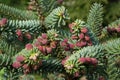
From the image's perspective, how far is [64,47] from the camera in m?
1.15

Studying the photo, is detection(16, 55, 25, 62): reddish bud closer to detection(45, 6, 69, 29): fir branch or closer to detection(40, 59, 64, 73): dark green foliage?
detection(40, 59, 64, 73): dark green foliage

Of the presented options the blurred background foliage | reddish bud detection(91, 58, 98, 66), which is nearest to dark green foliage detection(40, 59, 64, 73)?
reddish bud detection(91, 58, 98, 66)

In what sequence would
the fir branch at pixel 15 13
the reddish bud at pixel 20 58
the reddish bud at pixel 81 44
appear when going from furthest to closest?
the fir branch at pixel 15 13 → the reddish bud at pixel 81 44 → the reddish bud at pixel 20 58

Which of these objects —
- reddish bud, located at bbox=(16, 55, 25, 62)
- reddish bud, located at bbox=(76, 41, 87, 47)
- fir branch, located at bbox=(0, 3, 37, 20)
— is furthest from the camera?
fir branch, located at bbox=(0, 3, 37, 20)

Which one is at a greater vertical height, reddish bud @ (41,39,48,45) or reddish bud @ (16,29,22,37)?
reddish bud @ (16,29,22,37)

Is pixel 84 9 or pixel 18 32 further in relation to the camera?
pixel 84 9

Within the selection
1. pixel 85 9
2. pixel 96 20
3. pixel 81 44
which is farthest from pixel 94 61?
pixel 85 9

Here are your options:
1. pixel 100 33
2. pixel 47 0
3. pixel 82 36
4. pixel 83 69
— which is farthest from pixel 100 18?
pixel 83 69

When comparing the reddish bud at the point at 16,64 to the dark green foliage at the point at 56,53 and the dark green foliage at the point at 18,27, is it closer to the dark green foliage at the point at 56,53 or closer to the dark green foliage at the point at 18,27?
the dark green foliage at the point at 56,53

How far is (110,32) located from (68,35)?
0.22m

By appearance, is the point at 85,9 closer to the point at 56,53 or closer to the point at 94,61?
the point at 56,53

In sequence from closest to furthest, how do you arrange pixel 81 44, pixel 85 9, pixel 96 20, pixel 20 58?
pixel 20 58, pixel 81 44, pixel 96 20, pixel 85 9

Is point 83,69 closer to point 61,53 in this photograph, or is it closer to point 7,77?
point 61,53

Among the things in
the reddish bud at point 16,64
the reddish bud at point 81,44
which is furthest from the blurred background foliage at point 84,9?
the reddish bud at point 16,64
